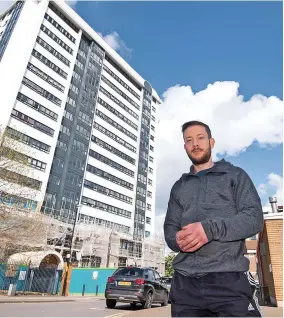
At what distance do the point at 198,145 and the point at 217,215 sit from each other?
551 mm

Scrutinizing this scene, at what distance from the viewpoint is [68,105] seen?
49000 millimetres

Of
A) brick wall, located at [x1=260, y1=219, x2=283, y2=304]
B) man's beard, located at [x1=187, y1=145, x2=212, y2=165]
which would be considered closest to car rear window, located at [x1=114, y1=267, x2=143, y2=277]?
brick wall, located at [x1=260, y1=219, x2=283, y2=304]

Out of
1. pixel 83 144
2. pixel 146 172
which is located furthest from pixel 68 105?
pixel 146 172

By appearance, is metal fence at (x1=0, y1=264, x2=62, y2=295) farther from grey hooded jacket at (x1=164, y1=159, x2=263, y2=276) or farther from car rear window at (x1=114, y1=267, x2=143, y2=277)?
grey hooded jacket at (x1=164, y1=159, x2=263, y2=276)

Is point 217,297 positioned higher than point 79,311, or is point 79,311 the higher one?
point 217,297

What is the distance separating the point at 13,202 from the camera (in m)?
19.5

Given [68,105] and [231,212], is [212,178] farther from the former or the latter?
[68,105]

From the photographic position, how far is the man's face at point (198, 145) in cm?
216

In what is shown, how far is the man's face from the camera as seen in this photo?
2156mm

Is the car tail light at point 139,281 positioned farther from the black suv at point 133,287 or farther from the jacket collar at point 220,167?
the jacket collar at point 220,167

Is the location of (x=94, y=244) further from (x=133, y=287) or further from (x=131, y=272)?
(x=133, y=287)

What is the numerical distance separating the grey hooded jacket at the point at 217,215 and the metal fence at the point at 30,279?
65.4 feet

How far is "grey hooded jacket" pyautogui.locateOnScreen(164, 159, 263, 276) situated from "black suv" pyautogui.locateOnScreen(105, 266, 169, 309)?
9901 mm

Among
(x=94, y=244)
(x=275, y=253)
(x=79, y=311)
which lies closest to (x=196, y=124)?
(x=79, y=311)
